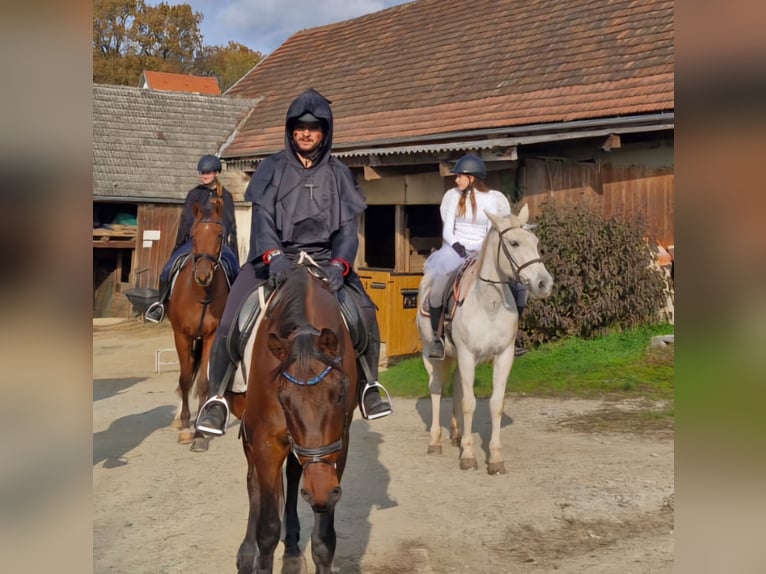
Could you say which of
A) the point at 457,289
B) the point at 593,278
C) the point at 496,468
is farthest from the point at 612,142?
the point at 496,468

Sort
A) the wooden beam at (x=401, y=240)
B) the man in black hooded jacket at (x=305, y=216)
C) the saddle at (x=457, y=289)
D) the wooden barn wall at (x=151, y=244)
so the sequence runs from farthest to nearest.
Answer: the wooden barn wall at (x=151, y=244) < the wooden beam at (x=401, y=240) < the saddle at (x=457, y=289) < the man in black hooded jacket at (x=305, y=216)

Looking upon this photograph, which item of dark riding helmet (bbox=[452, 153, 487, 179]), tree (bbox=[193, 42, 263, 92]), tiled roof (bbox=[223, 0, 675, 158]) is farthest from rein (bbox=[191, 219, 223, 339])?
tree (bbox=[193, 42, 263, 92])

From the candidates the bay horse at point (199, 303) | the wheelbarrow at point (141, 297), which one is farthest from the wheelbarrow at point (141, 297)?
the bay horse at point (199, 303)

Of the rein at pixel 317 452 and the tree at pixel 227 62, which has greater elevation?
the tree at pixel 227 62

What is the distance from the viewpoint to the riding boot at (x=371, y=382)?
444 centimetres

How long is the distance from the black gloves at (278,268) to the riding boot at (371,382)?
62 cm

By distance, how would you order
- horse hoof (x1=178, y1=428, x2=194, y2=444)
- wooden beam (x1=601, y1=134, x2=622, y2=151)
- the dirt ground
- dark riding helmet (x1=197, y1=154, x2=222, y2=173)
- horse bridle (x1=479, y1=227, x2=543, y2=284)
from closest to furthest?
the dirt ground < horse bridle (x1=479, y1=227, x2=543, y2=284) < horse hoof (x1=178, y1=428, x2=194, y2=444) < dark riding helmet (x1=197, y1=154, x2=222, y2=173) < wooden beam (x1=601, y1=134, x2=622, y2=151)

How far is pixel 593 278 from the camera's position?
1216cm

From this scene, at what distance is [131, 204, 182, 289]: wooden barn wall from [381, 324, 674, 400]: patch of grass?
35.7 feet

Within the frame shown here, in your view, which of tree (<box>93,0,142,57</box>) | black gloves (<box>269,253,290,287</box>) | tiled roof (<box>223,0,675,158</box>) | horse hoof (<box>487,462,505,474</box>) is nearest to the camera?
black gloves (<box>269,253,290,287</box>)

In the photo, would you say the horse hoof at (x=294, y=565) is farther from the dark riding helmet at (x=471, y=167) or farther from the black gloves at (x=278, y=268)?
the dark riding helmet at (x=471, y=167)

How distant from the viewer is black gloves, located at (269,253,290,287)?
4152 mm

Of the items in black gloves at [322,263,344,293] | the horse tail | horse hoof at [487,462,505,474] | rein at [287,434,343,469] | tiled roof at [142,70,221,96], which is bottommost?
horse hoof at [487,462,505,474]

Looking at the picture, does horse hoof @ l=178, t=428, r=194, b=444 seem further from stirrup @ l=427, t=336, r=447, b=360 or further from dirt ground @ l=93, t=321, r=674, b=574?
stirrup @ l=427, t=336, r=447, b=360
